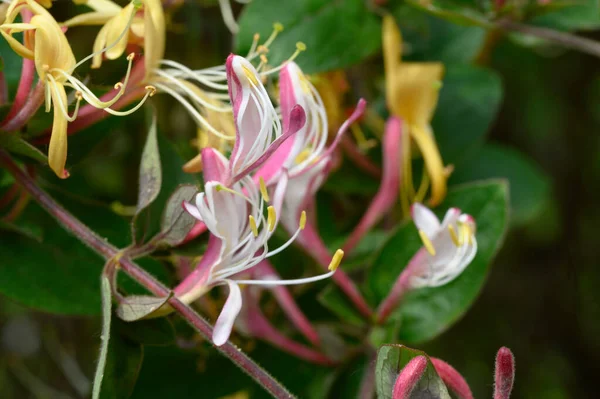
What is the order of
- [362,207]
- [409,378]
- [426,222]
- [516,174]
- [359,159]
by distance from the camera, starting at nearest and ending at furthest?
[409,378] < [426,222] < [359,159] < [362,207] < [516,174]

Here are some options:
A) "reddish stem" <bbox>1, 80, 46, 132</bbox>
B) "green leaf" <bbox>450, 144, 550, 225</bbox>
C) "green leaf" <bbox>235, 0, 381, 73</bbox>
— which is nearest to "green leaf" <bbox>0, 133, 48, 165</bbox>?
"reddish stem" <bbox>1, 80, 46, 132</bbox>

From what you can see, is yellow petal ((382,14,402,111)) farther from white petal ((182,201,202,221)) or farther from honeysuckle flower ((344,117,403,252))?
white petal ((182,201,202,221))

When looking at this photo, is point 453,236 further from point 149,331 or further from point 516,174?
point 516,174

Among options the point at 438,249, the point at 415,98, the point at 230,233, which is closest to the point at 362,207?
the point at 415,98

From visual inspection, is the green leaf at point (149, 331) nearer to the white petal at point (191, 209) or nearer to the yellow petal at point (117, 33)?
the white petal at point (191, 209)

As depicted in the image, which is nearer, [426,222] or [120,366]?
[120,366]

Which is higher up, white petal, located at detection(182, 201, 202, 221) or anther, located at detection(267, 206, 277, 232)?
white petal, located at detection(182, 201, 202, 221)

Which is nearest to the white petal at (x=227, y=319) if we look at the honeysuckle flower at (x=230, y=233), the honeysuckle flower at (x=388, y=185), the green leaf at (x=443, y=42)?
the honeysuckle flower at (x=230, y=233)
